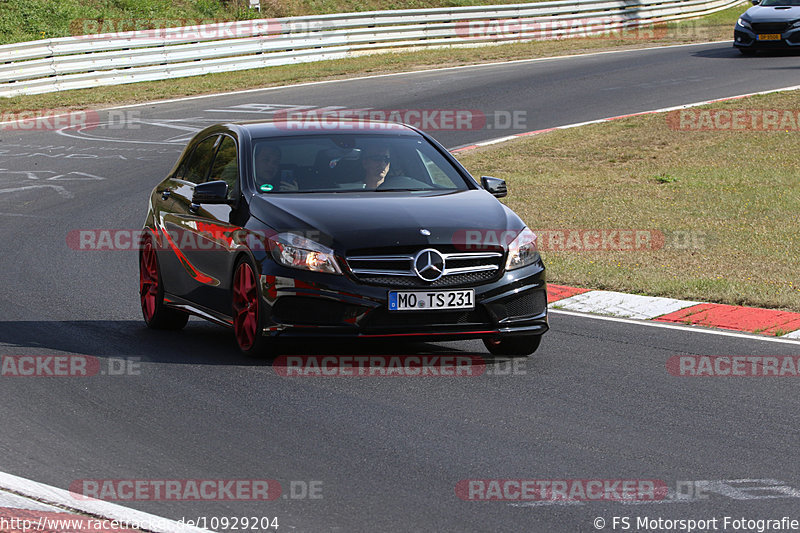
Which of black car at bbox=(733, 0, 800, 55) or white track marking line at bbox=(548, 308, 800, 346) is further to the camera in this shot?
black car at bbox=(733, 0, 800, 55)

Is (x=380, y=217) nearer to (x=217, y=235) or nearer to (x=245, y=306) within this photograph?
(x=245, y=306)

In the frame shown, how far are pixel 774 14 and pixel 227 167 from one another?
23894mm

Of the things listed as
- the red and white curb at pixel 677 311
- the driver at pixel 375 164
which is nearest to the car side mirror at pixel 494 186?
the driver at pixel 375 164

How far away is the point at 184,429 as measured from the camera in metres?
6.84

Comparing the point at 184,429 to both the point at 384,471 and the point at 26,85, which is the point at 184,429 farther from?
the point at 26,85

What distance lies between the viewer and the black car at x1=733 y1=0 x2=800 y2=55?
30.0m

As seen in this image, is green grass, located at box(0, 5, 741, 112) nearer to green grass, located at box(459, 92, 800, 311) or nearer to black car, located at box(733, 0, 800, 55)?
black car, located at box(733, 0, 800, 55)

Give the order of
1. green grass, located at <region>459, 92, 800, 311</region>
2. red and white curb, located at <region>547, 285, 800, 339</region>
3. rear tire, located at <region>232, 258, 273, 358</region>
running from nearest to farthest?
rear tire, located at <region>232, 258, 273, 358</region>, red and white curb, located at <region>547, 285, 800, 339</region>, green grass, located at <region>459, 92, 800, 311</region>

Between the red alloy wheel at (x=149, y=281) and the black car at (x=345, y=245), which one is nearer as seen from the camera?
the black car at (x=345, y=245)

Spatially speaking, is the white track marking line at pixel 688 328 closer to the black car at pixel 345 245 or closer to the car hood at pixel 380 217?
the black car at pixel 345 245

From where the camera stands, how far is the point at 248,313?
27.5 ft

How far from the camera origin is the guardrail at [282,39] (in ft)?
89.5

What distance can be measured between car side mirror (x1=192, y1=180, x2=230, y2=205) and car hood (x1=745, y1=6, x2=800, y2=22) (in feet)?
79.3

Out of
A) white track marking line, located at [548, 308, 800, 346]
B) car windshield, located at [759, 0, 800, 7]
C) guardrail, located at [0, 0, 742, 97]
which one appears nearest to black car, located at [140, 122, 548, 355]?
white track marking line, located at [548, 308, 800, 346]
